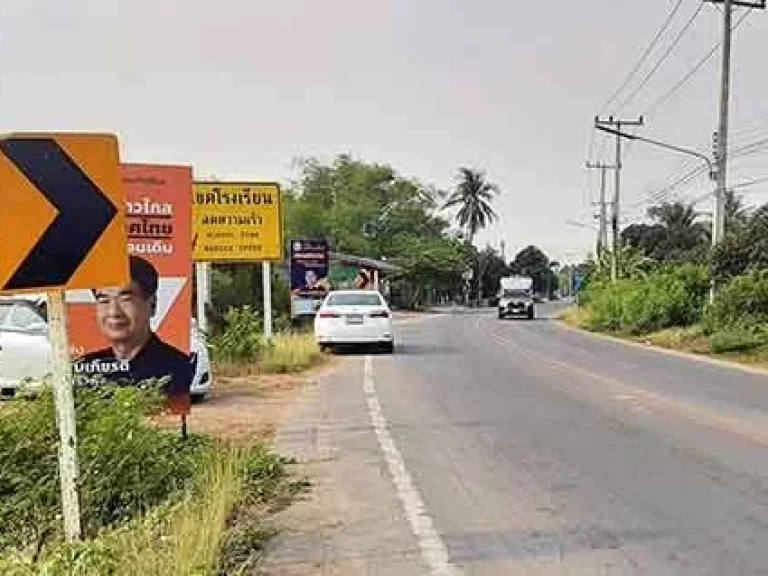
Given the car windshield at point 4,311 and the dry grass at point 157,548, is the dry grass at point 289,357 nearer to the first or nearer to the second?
the car windshield at point 4,311

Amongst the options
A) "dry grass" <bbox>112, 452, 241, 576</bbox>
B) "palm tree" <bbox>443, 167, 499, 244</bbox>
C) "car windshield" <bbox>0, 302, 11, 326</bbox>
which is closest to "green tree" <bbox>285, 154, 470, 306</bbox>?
"palm tree" <bbox>443, 167, 499, 244</bbox>

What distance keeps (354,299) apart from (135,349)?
1927cm

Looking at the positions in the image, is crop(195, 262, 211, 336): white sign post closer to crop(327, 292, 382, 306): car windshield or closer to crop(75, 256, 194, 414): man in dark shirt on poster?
crop(327, 292, 382, 306): car windshield

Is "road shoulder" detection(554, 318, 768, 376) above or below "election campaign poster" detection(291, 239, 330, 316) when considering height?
below

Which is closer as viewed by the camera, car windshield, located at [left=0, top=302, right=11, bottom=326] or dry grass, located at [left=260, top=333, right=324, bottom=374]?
car windshield, located at [left=0, top=302, right=11, bottom=326]

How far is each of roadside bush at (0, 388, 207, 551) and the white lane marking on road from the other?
66.5 inches

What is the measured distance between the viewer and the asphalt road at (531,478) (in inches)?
275

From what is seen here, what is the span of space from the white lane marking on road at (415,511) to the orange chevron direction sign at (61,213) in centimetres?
242

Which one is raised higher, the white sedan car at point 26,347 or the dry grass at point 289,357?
the white sedan car at point 26,347

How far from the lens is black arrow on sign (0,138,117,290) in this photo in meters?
6.07

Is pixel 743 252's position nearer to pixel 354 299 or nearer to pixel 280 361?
pixel 354 299

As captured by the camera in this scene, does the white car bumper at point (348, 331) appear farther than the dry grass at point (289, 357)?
Yes

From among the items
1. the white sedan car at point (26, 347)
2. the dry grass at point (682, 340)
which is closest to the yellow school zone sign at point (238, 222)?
the white sedan car at point (26, 347)

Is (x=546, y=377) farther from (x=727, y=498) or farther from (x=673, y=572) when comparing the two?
(x=673, y=572)
